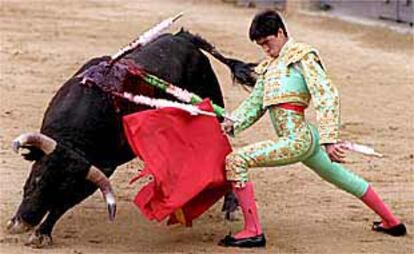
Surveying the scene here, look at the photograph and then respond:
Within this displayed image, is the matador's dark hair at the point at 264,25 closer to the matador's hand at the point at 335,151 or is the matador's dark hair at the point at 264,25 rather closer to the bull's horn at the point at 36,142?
the matador's hand at the point at 335,151

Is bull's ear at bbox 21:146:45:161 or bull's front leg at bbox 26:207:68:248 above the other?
bull's ear at bbox 21:146:45:161

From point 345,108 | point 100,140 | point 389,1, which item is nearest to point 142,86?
point 100,140

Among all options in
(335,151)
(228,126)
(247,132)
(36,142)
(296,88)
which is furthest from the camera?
(247,132)

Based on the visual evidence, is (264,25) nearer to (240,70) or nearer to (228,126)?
(228,126)

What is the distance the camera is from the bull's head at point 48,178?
5.29 meters

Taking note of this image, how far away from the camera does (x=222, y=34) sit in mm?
14758

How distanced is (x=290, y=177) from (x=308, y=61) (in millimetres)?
1864

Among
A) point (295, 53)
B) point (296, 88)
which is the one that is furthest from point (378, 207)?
point (295, 53)

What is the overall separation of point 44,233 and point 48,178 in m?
0.25

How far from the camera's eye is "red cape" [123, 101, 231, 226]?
5.34 meters

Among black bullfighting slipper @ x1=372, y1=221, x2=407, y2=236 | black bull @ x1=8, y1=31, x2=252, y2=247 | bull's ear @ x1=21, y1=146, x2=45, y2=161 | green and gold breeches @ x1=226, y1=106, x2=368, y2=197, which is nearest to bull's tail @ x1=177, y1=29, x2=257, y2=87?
black bull @ x1=8, y1=31, x2=252, y2=247

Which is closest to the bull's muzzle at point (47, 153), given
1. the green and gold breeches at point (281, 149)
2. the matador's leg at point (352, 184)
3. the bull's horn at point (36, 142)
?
the bull's horn at point (36, 142)

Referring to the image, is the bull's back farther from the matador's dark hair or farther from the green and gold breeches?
the matador's dark hair

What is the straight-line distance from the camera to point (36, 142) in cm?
526
